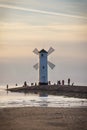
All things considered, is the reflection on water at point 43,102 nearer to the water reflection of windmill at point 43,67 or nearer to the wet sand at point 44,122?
the wet sand at point 44,122

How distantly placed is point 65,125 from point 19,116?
5617 millimetres

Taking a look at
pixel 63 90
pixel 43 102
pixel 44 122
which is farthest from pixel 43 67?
pixel 44 122

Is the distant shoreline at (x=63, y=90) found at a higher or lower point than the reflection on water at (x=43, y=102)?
higher

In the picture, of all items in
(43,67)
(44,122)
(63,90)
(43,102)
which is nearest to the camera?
(44,122)

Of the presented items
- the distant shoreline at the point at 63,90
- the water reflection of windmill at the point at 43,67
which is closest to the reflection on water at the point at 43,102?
the distant shoreline at the point at 63,90

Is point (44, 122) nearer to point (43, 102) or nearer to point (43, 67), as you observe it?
point (43, 102)

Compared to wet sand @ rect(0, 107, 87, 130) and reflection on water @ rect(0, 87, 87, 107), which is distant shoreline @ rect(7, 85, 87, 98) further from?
wet sand @ rect(0, 107, 87, 130)

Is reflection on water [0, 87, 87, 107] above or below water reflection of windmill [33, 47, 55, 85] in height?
below

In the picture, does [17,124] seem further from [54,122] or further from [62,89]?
[62,89]

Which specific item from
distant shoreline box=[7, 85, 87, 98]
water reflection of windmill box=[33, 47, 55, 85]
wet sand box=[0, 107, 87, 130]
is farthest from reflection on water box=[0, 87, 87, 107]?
water reflection of windmill box=[33, 47, 55, 85]

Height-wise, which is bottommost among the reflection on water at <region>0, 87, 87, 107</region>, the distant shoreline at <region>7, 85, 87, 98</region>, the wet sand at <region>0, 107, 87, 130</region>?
the wet sand at <region>0, 107, 87, 130</region>

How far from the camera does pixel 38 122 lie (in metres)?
24.0

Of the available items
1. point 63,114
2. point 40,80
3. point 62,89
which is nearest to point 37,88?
point 40,80

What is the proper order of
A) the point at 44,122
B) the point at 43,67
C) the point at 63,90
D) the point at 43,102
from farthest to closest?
the point at 43,67 < the point at 63,90 < the point at 43,102 < the point at 44,122
